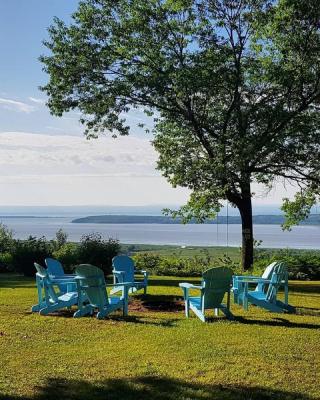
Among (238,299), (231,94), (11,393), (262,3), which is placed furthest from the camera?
(231,94)

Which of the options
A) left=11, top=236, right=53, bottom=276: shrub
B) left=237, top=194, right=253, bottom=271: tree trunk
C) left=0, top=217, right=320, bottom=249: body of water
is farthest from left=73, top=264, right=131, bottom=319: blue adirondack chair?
left=0, top=217, right=320, bottom=249: body of water

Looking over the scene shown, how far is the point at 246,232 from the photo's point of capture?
19016 mm

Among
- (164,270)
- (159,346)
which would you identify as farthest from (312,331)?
(164,270)

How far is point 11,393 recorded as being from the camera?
469cm

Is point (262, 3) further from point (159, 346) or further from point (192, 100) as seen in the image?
point (159, 346)

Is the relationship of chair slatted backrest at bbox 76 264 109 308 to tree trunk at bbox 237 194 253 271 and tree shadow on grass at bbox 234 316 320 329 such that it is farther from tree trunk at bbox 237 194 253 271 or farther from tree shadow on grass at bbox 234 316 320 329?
tree trunk at bbox 237 194 253 271

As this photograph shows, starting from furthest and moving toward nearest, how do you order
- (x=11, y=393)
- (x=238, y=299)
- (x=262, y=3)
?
(x=262, y=3) → (x=238, y=299) → (x=11, y=393)

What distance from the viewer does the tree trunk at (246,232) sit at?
741 inches

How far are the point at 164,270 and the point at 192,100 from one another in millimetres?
6090

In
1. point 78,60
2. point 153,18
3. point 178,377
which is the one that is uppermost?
point 153,18

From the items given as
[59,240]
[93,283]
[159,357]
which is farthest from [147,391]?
[59,240]

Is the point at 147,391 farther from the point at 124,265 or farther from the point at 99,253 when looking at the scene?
the point at 99,253

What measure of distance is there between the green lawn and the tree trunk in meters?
9.34

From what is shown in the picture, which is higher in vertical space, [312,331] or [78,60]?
[78,60]
